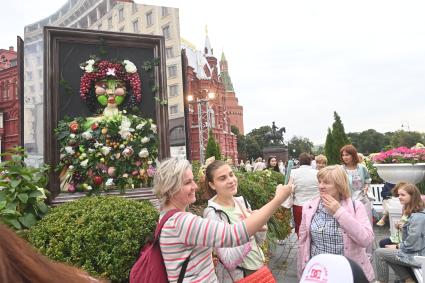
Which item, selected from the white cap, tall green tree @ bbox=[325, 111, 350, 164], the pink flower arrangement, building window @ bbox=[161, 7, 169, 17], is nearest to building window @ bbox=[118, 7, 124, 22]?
building window @ bbox=[161, 7, 169, 17]

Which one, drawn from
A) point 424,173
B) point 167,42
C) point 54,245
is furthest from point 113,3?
point 424,173

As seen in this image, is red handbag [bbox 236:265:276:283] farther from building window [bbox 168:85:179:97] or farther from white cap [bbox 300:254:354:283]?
building window [bbox 168:85:179:97]

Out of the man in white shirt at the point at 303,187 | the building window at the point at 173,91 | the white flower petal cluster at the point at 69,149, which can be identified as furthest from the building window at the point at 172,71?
the man in white shirt at the point at 303,187

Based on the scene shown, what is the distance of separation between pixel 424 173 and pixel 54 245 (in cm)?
804

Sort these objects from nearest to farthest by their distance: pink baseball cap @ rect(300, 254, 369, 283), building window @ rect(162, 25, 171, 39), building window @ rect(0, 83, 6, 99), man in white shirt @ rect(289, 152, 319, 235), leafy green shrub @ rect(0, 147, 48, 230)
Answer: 1. pink baseball cap @ rect(300, 254, 369, 283)
2. leafy green shrub @ rect(0, 147, 48, 230)
3. man in white shirt @ rect(289, 152, 319, 235)
4. building window @ rect(162, 25, 171, 39)
5. building window @ rect(0, 83, 6, 99)

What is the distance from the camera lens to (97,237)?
3.32 meters

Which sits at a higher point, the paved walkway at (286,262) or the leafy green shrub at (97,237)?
the leafy green shrub at (97,237)

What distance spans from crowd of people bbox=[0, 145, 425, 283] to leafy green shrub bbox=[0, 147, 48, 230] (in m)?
2.25

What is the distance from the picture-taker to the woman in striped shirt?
1785mm

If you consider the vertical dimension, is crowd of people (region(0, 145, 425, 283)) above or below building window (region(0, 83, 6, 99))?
below

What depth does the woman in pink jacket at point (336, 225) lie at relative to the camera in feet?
9.18

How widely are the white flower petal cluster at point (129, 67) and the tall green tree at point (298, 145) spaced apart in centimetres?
7651

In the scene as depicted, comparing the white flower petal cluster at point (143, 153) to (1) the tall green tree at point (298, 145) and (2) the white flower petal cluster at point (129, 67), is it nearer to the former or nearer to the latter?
(2) the white flower petal cluster at point (129, 67)

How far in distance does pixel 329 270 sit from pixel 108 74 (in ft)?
16.9
